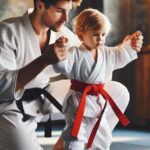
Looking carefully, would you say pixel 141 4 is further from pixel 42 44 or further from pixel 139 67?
pixel 42 44

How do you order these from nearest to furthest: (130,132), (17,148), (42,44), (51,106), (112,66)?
1. (17,148)
2. (42,44)
3. (51,106)
4. (112,66)
5. (130,132)

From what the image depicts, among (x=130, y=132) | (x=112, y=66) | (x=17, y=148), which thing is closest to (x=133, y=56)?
(x=112, y=66)

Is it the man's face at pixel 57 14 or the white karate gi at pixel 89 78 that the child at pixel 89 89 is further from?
the man's face at pixel 57 14

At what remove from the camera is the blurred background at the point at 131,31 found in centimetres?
321

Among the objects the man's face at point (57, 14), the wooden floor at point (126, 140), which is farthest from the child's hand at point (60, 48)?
the wooden floor at point (126, 140)

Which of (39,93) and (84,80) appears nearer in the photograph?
(39,93)

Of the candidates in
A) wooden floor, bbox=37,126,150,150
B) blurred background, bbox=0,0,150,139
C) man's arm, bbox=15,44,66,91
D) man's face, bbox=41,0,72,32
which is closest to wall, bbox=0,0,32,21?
blurred background, bbox=0,0,150,139

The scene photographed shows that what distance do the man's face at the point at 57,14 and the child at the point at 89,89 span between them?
0.23m

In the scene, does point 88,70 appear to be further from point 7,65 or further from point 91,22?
point 7,65

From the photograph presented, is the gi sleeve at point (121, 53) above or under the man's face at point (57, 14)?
under

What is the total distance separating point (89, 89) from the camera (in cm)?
178

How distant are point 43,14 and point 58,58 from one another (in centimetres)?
35

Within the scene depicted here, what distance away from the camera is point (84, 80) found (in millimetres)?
1801

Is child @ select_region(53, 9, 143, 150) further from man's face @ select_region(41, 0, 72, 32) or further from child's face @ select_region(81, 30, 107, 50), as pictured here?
man's face @ select_region(41, 0, 72, 32)
